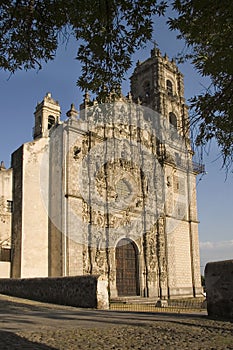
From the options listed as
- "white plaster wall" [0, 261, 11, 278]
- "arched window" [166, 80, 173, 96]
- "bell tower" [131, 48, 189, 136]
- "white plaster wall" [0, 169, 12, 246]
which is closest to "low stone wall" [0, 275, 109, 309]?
"white plaster wall" [0, 261, 11, 278]

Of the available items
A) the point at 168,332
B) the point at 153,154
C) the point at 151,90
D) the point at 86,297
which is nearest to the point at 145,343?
the point at 168,332

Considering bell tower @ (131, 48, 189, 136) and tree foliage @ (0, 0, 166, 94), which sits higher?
bell tower @ (131, 48, 189, 136)

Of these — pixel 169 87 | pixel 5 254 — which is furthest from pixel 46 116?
pixel 169 87

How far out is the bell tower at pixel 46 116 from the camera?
73.6 ft

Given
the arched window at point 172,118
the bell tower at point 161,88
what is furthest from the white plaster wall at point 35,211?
the arched window at point 172,118

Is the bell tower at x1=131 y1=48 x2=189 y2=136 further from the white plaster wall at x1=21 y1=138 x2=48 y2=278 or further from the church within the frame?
the white plaster wall at x1=21 y1=138 x2=48 y2=278

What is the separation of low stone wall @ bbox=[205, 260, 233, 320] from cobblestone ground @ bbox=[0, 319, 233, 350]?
1245 mm

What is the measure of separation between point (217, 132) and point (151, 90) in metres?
22.3

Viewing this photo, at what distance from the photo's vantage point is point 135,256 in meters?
22.1

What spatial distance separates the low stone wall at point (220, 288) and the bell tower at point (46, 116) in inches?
595

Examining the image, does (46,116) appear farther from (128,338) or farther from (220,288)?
(128,338)

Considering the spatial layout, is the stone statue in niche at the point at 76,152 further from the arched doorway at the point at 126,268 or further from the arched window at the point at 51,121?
the arched doorway at the point at 126,268

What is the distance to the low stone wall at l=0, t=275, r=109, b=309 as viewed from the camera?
39.2 feet

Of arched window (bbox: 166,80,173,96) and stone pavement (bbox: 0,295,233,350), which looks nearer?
stone pavement (bbox: 0,295,233,350)
